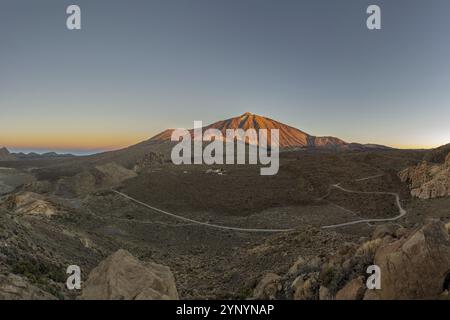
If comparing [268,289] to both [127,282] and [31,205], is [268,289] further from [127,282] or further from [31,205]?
[31,205]

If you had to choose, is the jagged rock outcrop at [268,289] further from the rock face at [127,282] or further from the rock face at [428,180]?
the rock face at [428,180]

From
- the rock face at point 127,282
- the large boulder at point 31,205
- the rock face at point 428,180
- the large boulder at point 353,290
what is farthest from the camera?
the rock face at point 428,180

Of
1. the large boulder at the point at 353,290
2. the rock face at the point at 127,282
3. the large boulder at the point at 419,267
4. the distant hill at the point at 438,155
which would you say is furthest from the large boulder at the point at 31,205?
the distant hill at the point at 438,155

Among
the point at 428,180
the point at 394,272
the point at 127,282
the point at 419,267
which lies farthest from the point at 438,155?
the point at 127,282

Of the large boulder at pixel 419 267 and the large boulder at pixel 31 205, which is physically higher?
the large boulder at pixel 419 267

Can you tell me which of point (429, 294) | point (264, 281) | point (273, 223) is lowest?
point (273, 223)
